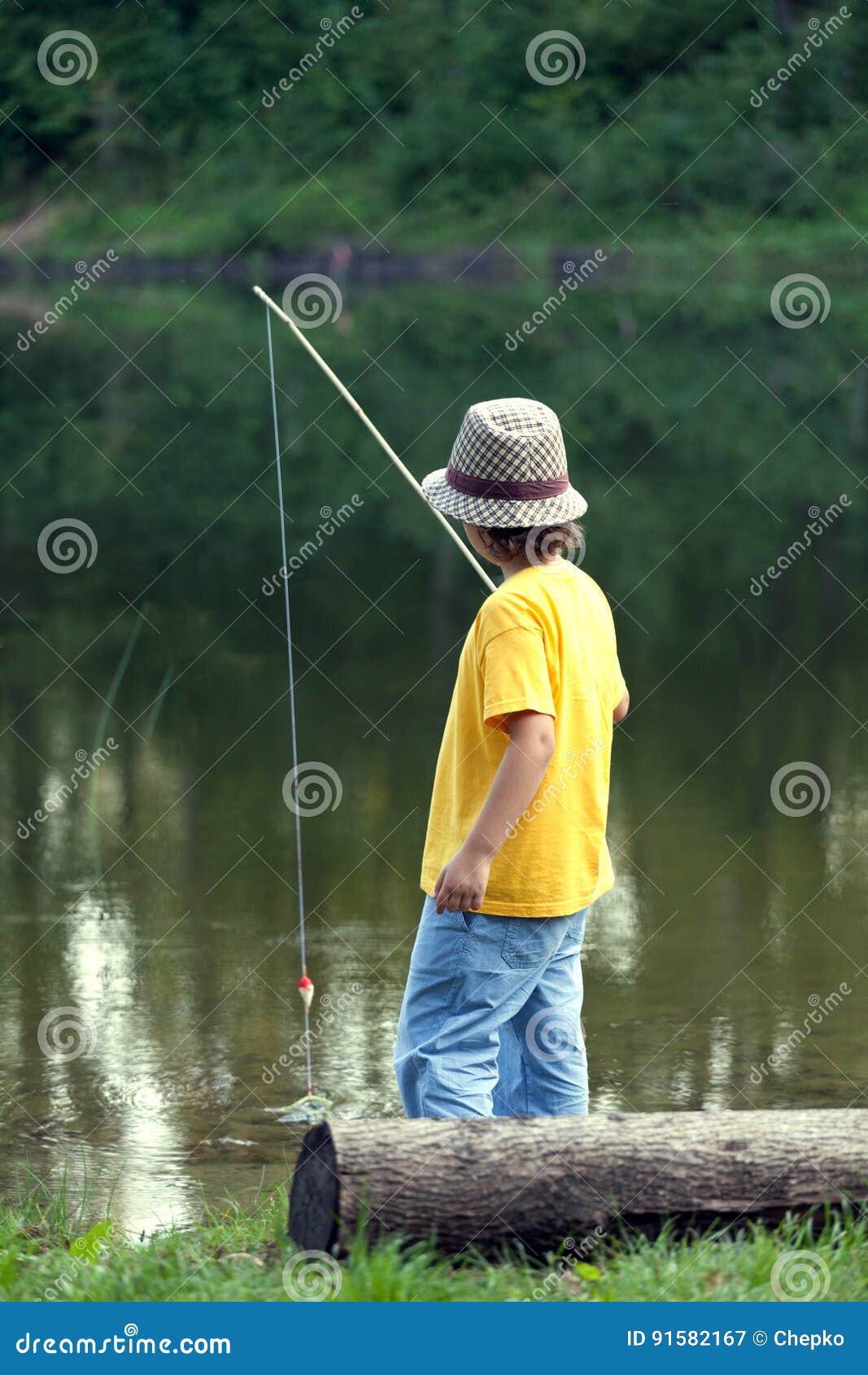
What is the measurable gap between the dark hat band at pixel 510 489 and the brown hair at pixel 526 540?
0.19 ft

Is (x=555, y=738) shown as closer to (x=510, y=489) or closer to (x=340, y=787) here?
(x=510, y=489)

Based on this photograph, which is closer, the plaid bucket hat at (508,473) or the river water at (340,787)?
the plaid bucket hat at (508,473)

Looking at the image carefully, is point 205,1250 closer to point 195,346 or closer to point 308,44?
point 195,346

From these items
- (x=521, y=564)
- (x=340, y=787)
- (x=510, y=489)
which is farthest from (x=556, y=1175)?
(x=340, y=787)

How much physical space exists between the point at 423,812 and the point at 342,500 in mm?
7347

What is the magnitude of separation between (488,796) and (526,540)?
1.62 ft

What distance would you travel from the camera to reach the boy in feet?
10.1

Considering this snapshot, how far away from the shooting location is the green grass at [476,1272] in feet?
8.60

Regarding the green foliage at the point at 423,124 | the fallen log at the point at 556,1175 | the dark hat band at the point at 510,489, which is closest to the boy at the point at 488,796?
the dark hat band at the point at 510,489

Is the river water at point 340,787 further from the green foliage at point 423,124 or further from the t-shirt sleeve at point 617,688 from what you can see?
the green foliage at point 423,124

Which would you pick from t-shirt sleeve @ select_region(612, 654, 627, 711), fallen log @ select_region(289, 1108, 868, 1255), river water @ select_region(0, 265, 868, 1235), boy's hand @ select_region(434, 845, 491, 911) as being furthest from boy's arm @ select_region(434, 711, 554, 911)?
river water @ select_region(0, 265, 868, 1235)

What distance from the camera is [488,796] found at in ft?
9.93

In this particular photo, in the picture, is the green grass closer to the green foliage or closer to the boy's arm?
the boy's arm

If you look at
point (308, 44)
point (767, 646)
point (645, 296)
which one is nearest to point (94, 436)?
point (767, 646)
